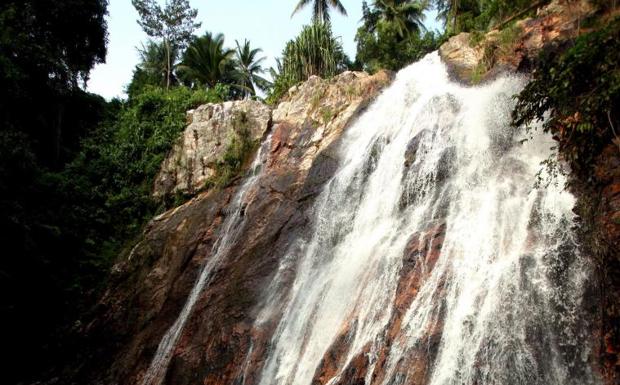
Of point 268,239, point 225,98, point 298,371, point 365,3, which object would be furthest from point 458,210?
point 365,3

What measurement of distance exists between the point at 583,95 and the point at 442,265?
10.8ft

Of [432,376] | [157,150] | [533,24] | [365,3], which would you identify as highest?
[365,3]

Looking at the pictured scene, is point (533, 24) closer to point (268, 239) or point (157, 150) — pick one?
point (268, 239)

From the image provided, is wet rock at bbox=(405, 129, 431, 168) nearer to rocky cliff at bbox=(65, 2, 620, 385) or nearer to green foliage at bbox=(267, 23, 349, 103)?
rocky cliff at bbox=(65, 2, 620, 385)

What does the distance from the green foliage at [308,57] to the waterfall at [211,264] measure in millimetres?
5504

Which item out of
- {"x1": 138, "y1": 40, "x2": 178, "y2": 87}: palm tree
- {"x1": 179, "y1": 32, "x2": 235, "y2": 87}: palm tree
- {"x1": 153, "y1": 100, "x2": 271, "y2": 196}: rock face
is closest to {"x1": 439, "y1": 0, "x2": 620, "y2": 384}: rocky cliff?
{"x1": 153, "y1": 100, "x2": 271, "y2": 196}: rock face

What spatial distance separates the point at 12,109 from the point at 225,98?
8000 millimetres

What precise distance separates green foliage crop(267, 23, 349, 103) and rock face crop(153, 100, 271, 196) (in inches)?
108

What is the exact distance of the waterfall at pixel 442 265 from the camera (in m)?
6.32

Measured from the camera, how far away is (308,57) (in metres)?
20.1

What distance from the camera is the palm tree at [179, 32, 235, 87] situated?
26844 mm

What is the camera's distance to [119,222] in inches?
639

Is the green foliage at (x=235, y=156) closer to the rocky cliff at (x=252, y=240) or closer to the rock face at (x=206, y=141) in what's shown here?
the rock face at (x=206, y=141)

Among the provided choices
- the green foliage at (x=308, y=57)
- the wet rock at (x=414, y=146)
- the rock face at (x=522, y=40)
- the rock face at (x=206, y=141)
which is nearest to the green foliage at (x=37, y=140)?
the rock face at (x=206, y=141)
